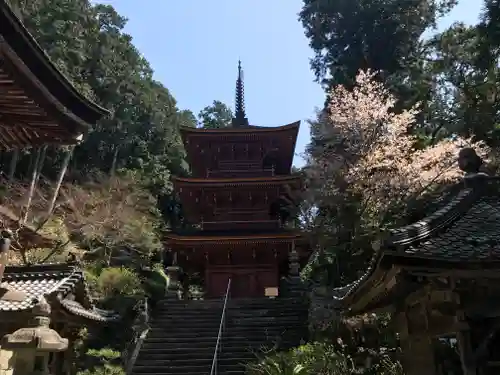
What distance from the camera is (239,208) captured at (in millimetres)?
21484

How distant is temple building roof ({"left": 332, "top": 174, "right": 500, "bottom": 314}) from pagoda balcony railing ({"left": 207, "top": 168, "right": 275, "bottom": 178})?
16.4 metres

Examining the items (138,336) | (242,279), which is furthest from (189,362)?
(242,279)

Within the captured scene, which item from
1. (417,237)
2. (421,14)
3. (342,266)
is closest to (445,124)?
(421,14)

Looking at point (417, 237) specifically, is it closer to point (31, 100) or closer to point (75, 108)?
point (75, 108)

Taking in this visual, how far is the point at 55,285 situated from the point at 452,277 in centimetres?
718

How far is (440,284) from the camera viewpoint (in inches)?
160

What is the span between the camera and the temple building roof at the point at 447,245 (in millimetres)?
3861

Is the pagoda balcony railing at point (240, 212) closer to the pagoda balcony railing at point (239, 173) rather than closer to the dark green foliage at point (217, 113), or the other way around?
the pagoda balcony railing at point (239, 173)

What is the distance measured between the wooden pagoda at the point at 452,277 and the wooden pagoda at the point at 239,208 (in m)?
13.2

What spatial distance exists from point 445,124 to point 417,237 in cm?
2078

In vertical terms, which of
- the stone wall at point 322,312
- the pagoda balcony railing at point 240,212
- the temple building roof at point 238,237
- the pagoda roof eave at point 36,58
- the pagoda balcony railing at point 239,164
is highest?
the pagoda balcony railing at point 239,164

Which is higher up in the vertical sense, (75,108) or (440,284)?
(75,108)

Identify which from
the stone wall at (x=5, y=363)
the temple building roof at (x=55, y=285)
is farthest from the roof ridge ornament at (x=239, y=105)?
the stone wall at (x=5, y=363)

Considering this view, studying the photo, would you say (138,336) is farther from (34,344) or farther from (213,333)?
(34,344)
